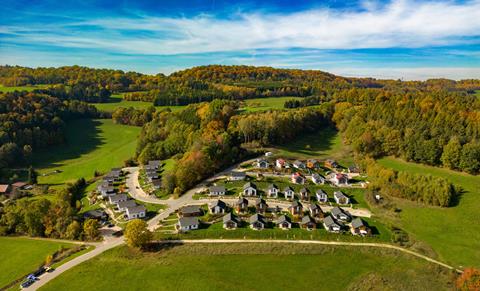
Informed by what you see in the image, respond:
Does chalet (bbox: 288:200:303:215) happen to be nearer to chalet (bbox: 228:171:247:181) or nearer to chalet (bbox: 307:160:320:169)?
chalet (bbox: 228:171:247:181)

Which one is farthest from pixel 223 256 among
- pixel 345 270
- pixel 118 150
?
pixel 118 150

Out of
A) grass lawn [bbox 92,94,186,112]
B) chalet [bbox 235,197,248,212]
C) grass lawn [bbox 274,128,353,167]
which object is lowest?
chalet [bbox 235,197,248,212]

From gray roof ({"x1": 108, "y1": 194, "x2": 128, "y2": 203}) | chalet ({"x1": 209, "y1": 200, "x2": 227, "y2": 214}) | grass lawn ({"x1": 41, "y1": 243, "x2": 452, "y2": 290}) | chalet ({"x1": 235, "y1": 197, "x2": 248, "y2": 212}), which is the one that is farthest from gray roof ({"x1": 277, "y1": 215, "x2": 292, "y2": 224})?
gray roof ({"x1": 108, "y1": 194, "x2": 128, "y2": 203})

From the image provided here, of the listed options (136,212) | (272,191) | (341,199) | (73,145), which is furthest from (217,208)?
(73,145)

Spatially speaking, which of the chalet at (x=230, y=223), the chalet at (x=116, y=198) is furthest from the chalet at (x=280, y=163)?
the chalet at (x=116, y=198)

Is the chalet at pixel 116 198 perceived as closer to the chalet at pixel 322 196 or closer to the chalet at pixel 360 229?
the chalet at pixel 322 196

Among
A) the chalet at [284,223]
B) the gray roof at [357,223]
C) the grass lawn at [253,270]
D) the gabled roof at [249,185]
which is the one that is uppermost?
the gabled roof at [249,185]

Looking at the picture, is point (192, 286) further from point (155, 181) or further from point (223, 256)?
point (155, 181)
